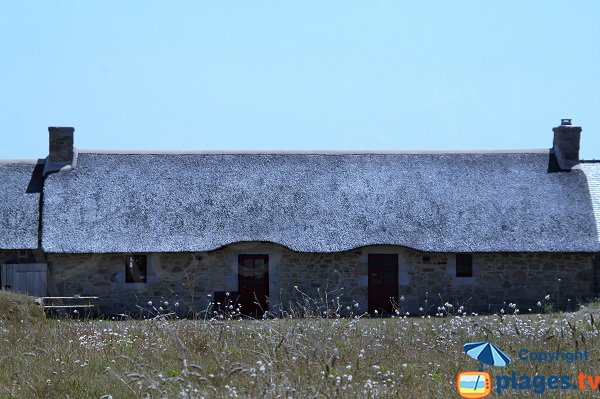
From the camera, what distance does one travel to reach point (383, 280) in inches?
870

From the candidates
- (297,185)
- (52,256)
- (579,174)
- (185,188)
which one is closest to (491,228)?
(579,174)

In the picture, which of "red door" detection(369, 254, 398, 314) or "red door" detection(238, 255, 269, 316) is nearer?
"red door" detection(238, 255, 269, 316)

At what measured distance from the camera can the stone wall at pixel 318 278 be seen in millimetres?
21672

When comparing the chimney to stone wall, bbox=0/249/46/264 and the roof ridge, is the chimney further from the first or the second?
stone wall, bbox=0/249/46/264

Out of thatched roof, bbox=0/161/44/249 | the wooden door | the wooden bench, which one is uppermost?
thatched roof, bbox=0/161/44/249

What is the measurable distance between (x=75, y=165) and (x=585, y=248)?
12885mm

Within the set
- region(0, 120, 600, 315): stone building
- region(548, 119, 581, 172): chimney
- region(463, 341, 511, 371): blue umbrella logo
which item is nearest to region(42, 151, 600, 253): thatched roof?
region(0, 120, 600, 315): stone building

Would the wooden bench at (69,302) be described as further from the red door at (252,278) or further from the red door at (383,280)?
the red door at (383,280)

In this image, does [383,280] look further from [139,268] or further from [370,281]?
[139,268]

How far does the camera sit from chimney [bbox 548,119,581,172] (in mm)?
24391

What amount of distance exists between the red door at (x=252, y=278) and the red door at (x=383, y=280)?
2517mm

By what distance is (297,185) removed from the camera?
76.6 feet

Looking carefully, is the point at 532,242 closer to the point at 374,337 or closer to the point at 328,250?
the point at 328,250

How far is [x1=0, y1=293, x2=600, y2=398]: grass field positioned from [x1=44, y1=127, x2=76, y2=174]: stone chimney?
39.0 ft
